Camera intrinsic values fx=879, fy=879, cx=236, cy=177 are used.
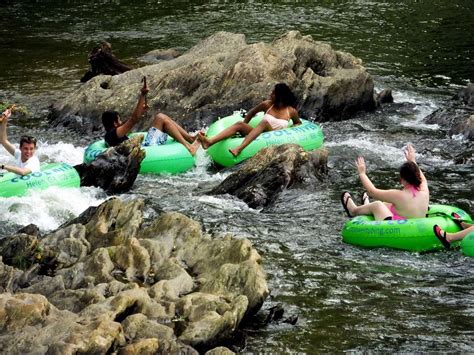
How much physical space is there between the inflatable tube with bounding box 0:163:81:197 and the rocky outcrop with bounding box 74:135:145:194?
8.9 inches

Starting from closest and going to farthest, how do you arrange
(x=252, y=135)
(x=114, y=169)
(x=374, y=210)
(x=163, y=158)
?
1. (x=374, y=210)
2. (x=114, y=169)
3. (x=163, y=158)
4. (x=252, y=135)

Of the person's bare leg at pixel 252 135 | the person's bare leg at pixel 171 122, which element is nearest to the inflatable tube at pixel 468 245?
the person's bare leg at pixel 252 135

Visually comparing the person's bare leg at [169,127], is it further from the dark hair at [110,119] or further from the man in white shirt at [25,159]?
the man in white shirt at [25,159]

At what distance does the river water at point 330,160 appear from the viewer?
8445mm

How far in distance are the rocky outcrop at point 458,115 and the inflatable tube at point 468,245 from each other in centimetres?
573

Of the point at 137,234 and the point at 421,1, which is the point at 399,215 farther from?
the point at 421,1

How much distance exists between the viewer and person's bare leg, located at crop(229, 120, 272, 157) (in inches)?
558

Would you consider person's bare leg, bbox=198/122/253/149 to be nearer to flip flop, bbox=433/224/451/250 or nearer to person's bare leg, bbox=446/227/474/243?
flip flop, bbox=433/224/451/250

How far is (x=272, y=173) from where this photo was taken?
41.4 ft

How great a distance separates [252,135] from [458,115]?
15.0 feet

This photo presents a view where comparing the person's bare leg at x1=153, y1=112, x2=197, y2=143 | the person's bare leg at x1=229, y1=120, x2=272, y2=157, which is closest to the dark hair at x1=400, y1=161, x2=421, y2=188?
the person's bare leg at x1=229, y1=120, x2=272, y2=157

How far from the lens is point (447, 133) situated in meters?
15.9

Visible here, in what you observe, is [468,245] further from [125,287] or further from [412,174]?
[125,287]

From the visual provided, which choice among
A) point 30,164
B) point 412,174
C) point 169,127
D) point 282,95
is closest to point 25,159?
point 30,164
